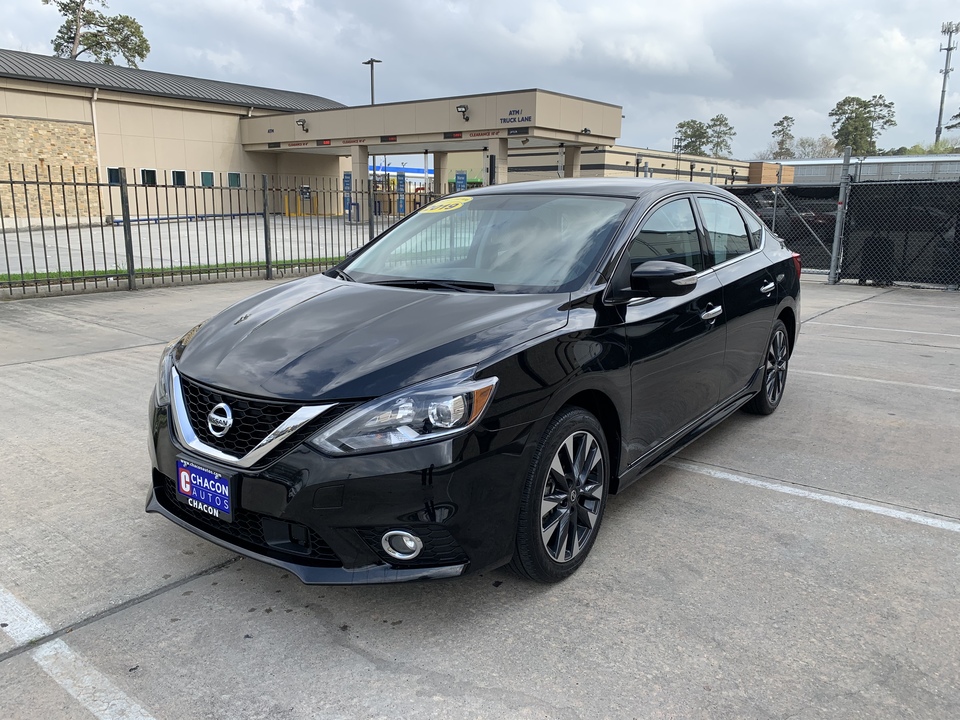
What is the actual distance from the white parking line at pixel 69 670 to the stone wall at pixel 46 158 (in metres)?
27.3

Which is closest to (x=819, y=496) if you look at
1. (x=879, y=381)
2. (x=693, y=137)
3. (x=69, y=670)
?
(x=879, y=381)

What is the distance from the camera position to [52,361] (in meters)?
6.66

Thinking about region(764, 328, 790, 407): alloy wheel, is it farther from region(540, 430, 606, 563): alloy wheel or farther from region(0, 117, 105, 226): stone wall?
region(0, 117, 105, 226): stone wall

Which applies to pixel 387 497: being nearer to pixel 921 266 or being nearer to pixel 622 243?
pixel 622 243

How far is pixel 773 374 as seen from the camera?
5.34 metres

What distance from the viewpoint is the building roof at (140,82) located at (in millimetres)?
29484

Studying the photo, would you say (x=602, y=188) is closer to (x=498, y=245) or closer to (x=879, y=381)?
(x=498, y=245)

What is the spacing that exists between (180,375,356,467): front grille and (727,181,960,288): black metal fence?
13.3 meters

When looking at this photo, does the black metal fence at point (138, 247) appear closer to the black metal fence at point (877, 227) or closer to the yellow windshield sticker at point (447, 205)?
the yellow windshield sticker at point (447, 205)

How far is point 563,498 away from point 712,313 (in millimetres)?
1659

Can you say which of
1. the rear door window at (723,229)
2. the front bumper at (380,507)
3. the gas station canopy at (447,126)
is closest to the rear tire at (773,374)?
the rear door window at (723,229)

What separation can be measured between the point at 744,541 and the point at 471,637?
58.9 inches

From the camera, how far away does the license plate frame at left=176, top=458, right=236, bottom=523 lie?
2617 millimetres

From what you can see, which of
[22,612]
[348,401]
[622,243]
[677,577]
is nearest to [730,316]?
[622,243]
